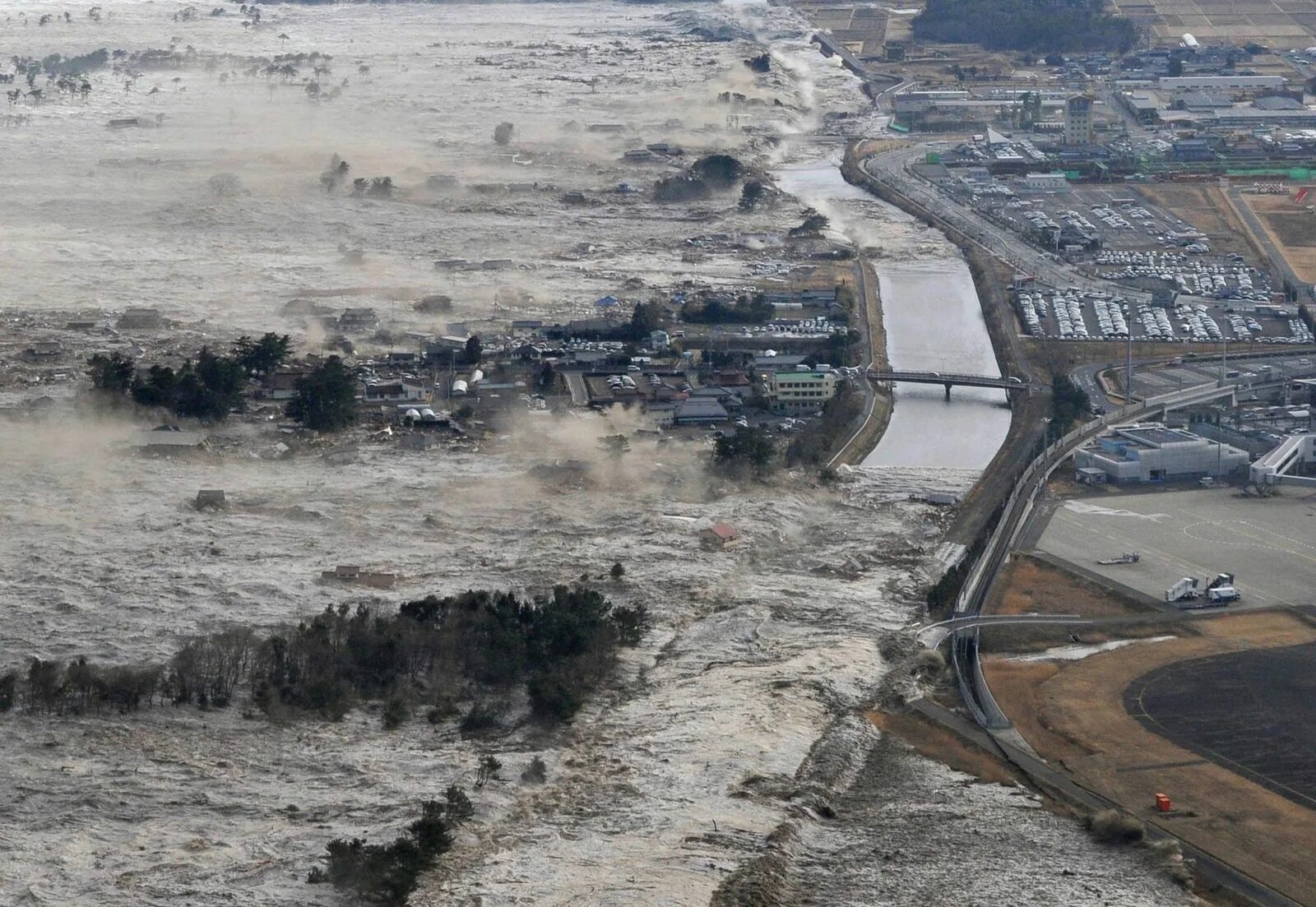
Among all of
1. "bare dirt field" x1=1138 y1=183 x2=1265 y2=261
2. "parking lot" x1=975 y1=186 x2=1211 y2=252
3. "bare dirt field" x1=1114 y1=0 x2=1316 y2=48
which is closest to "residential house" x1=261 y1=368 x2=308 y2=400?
"parking lot" x1=975 y1=186 x2=1211 y2=252

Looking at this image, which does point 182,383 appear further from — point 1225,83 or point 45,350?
point 1225,83

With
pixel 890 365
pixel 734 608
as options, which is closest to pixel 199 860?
pixel 734 608

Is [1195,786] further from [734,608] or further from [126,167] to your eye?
[126,167]

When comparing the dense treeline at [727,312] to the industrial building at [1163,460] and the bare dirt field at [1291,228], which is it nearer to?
the industrial building at [1163,460]

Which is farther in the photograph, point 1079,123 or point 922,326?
point 1079,123

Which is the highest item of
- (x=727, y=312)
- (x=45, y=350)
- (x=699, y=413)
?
(x=699, y=413)

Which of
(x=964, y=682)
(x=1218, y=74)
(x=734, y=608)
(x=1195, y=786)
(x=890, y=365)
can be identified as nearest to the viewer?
(x=1195, y=786)

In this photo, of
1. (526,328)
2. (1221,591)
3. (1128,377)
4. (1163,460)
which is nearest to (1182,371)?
(1128,377)
